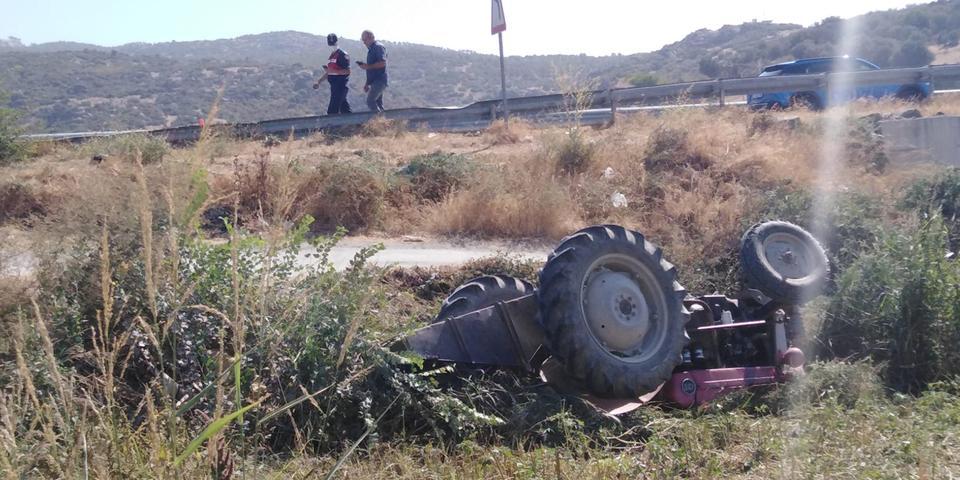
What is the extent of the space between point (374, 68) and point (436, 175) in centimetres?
643

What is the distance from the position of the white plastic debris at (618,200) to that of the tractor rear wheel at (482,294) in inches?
209

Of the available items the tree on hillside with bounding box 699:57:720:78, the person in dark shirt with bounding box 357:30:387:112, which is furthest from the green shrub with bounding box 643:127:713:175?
the tree on hillside with bounding box 699:57:720:78

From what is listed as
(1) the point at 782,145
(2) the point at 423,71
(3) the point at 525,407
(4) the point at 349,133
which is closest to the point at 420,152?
(4) the point at 349,133

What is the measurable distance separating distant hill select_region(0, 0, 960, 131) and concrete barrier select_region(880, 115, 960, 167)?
12395mm

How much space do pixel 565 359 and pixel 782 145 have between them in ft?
31.9

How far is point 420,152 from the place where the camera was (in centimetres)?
1533

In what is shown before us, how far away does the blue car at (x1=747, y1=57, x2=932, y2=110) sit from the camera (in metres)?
20.9

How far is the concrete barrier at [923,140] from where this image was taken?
47.6 ft

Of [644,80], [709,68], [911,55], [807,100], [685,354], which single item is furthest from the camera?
[709,68]

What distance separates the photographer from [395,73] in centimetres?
5634

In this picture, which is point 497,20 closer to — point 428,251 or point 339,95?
point 339,95

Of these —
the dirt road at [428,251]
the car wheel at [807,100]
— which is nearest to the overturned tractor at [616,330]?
the dirt road at [428,251]

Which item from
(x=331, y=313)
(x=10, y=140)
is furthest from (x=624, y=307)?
(x=10, y=140)

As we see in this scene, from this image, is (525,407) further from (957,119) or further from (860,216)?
(957,119)
